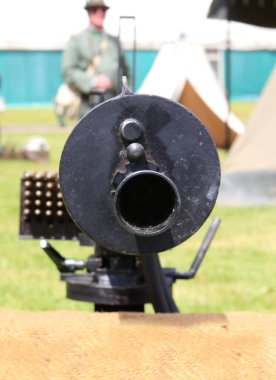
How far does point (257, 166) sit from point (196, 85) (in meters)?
5.71

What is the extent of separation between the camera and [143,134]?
1.75 m

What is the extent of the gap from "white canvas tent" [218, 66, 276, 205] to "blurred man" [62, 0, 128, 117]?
130 cm

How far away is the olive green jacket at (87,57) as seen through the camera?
30.6 ft

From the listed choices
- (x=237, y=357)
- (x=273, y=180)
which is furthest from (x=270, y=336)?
(x=273, y=180)

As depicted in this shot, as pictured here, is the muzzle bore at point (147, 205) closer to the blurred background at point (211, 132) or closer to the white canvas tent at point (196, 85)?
the blurred background at point (211, 132)

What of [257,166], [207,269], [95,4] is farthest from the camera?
[95,4]

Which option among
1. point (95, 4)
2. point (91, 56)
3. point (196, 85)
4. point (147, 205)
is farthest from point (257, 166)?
point (147, 205)

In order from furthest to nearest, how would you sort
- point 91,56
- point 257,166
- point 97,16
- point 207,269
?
1. point 91,56
2. point 97,16
3. point 257,166
4. point 207,269

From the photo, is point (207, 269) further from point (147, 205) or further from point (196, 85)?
A: point (196, 85)

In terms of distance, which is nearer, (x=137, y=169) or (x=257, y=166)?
(x=137, y=169)

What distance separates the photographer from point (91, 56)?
9484 mm

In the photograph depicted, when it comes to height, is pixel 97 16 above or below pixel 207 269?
above

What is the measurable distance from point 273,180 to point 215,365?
22.1ft

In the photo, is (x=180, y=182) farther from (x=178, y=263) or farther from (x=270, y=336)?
(x=178, y=263)
